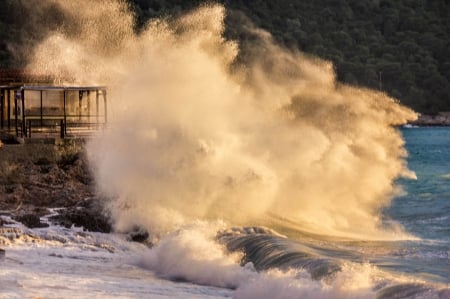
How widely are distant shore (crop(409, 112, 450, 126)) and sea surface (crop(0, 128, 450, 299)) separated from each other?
127341 mm

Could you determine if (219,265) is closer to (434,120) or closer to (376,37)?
(434,120)

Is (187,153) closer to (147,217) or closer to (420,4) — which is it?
(147,217)

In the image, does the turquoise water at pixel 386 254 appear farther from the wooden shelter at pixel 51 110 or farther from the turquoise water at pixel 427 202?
the wooden shelter at pixel 51 110

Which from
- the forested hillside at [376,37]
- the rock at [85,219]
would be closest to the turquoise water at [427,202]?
the rock at [85,219]

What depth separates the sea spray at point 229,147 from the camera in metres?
27.8

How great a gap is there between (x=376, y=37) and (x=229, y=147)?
431ft

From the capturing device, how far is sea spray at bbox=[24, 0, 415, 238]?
27.8 metres

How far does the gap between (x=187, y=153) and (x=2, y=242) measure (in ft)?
23.4

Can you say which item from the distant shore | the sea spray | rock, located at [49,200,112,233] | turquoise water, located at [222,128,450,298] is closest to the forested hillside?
the distant shore

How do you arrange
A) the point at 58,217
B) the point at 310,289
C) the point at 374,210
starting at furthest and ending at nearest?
the point at 374,210 < the point at 58,217 < the point at 310,289

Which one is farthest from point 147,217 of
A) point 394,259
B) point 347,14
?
point 347,14

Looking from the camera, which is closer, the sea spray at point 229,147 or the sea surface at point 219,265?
the sea surface at point 219,265

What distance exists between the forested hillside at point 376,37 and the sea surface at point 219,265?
309 feet

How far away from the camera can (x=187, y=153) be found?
94.6 feet
